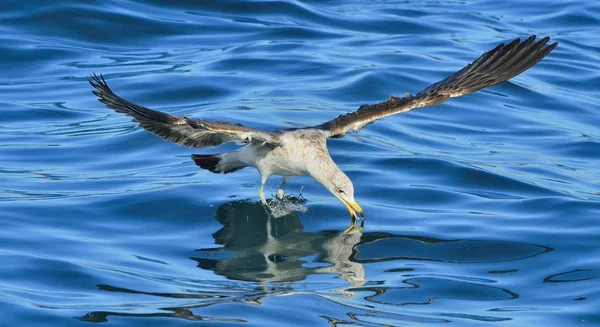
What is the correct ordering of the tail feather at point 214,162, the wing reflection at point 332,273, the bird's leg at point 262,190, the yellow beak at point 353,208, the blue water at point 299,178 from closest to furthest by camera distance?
the wing reflection at point 332,273 < the blue water at point 299,178 < the yellow beak at point 353,208 < the bird's leg at point 262,190 < the tail feather at point 214,162

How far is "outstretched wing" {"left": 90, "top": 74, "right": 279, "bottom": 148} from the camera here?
984 centimetres

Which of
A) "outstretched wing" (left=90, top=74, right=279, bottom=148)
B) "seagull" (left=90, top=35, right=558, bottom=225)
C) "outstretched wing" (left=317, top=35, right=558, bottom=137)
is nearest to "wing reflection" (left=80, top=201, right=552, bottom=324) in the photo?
"seagull" (left=90, top=35, right=558, bottom=225)

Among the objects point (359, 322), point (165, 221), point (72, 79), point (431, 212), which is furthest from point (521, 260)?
point (72, 79)

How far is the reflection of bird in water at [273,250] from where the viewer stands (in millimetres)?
9664

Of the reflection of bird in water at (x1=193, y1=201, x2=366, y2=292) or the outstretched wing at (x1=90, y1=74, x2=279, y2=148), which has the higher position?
the outstretched wing at (x1=90, y1=74, x2=279, y2=148)


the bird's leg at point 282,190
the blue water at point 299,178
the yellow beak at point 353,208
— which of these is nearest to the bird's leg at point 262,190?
the blue water at point 299,178

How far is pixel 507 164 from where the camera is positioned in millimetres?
13766

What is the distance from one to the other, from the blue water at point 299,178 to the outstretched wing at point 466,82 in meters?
0.96

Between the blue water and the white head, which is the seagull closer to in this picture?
the white head

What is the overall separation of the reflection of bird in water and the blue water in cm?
3

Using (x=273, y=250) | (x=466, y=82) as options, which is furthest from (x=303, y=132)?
(x=466, y=82)

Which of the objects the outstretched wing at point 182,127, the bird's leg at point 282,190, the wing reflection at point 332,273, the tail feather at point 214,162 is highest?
the outstretched wing at point 182,127

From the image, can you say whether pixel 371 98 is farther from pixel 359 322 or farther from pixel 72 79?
pixel 359 322

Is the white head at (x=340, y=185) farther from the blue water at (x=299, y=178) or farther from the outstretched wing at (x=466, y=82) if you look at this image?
the outstretched wing at (x=466, y=82)
